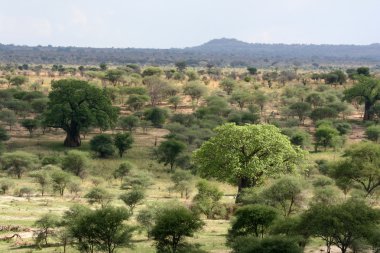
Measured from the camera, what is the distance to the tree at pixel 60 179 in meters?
51.5

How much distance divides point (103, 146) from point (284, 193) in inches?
1547

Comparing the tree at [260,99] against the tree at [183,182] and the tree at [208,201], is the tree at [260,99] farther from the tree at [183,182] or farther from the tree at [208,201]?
the tree at [208,201]

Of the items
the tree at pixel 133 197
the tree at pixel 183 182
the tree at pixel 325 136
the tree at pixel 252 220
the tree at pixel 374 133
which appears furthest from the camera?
the tree at pixel 374 133

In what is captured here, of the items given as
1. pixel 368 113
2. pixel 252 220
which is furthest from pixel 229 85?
pixel 252 220

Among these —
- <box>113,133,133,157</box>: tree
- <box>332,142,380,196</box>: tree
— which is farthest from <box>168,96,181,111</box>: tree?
<box>332,142,380,196</box>: tree

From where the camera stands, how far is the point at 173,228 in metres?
29.9

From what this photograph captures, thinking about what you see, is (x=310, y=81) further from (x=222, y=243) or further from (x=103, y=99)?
(x=222, y=243)

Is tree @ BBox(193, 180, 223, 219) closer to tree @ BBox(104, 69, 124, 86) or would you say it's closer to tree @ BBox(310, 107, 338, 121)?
tree @ BBox(310, 107, 338, 121)

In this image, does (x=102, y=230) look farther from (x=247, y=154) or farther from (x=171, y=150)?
(x=171, y=150)

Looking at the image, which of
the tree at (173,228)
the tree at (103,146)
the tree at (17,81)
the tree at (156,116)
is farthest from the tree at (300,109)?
the tree at (173,228)

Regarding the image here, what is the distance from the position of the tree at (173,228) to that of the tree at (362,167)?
68.8ft

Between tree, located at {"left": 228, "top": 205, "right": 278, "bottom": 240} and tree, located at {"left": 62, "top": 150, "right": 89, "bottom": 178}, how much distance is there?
3498cm

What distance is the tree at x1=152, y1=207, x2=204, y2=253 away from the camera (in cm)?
2998

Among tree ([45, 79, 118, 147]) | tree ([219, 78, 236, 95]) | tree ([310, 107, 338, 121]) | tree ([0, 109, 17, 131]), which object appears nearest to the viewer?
tree ([45, 79, 118, 147])
